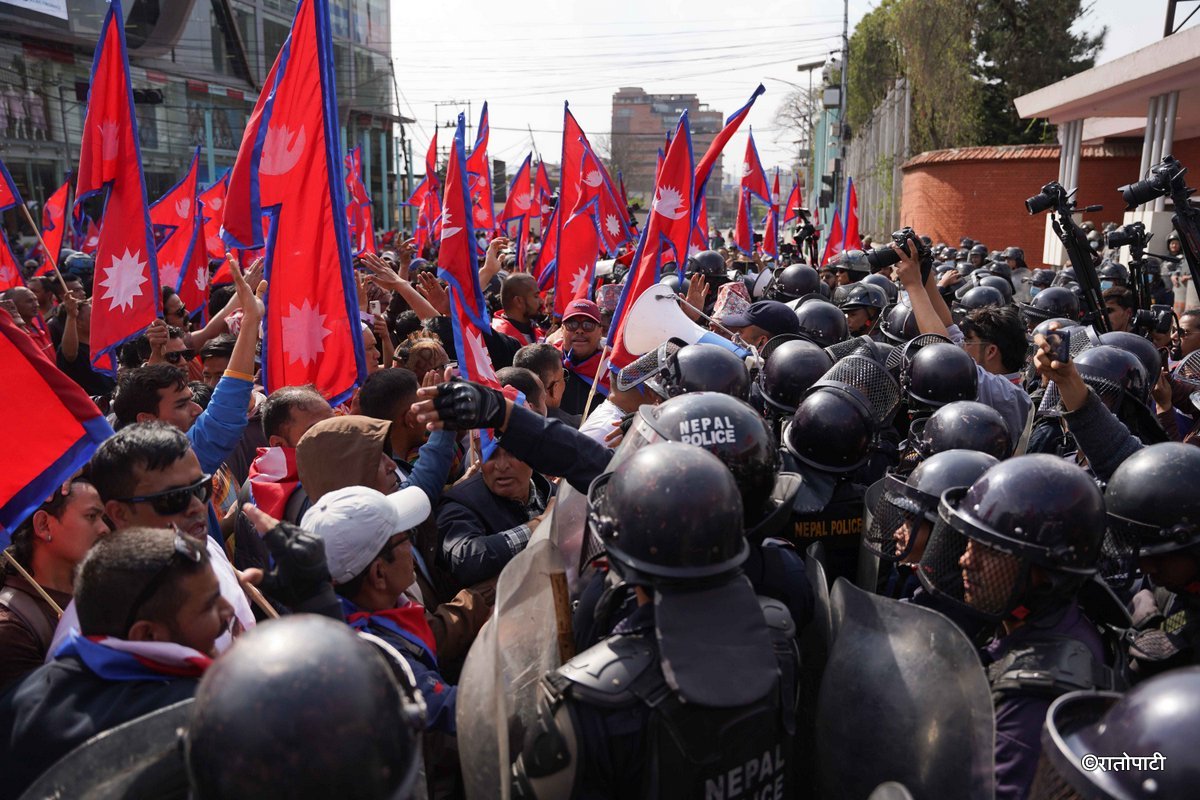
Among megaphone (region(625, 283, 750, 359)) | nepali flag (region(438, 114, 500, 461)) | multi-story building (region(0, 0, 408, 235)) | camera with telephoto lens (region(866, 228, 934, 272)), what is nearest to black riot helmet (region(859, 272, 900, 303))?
camera with telephoto lens (region(866, 228, 934, 272))

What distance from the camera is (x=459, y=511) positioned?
3453 millimetres

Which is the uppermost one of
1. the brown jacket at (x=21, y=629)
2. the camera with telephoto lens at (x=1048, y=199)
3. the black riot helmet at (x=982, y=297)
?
the camera with telephoto lens at (x=1048, y=199)

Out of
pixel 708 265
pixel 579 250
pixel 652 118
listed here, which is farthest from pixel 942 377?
pixel 652 118

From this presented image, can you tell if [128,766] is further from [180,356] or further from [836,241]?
[836,241]

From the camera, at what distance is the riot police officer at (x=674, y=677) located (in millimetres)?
1883

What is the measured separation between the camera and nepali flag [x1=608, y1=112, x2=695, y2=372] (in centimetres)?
589

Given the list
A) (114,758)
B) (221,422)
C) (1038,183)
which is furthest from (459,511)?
(1038,183)

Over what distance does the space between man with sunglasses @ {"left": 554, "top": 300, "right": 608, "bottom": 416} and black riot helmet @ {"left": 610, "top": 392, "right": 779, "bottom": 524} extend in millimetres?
3555

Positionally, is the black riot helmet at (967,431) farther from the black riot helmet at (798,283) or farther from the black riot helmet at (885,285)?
the black riot helmet at (885,285)

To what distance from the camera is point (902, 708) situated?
197 cm

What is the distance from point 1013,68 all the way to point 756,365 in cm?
2973

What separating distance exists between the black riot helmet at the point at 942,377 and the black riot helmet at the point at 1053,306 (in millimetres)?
3833

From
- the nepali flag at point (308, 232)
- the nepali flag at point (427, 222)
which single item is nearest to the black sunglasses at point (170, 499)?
the nepali flag at point (308, 232)

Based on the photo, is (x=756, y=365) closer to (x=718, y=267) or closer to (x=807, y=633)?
(x=807, y=633)
